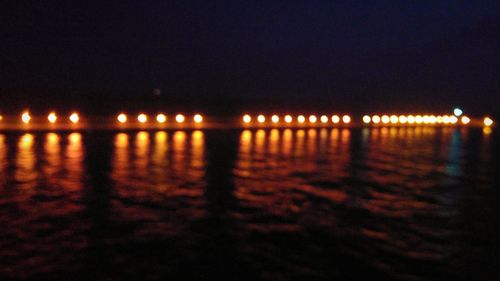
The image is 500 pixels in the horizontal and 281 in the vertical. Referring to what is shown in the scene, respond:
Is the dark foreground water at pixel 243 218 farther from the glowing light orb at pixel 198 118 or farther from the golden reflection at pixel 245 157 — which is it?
the glowing light orb at pixel 198 118

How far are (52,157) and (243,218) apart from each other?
6671 millimetres

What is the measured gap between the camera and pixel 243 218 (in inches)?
232

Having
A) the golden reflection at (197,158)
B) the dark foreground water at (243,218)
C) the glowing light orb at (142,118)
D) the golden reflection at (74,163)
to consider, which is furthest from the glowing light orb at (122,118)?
the dark foreground water at (243,218)

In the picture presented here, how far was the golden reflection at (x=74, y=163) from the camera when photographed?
798 centimetres

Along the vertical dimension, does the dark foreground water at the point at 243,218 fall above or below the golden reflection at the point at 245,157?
below

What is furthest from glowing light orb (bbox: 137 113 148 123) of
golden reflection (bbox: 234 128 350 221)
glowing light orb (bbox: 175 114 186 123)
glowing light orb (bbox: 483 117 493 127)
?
glowing light orb (bbox: 483 117 493 127)

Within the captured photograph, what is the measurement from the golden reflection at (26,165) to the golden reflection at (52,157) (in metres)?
0.22

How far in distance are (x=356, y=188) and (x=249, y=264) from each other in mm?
4059

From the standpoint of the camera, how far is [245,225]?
5.57m

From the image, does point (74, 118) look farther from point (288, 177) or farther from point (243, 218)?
point (243, 218)

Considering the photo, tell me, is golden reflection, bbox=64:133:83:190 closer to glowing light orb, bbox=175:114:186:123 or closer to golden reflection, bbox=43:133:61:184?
golden reflection, bbox=43:133:61:184

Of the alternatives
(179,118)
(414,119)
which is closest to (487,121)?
(414,119)

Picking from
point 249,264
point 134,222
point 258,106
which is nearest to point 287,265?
point 249,264

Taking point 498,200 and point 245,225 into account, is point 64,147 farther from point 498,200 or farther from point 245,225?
point 498,200
